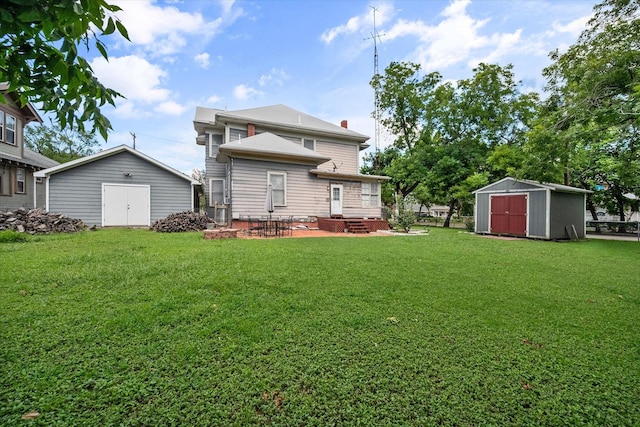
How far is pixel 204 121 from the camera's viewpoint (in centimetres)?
1697

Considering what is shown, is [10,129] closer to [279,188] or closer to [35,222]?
[35,222]

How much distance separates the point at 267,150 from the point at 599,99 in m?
13.6

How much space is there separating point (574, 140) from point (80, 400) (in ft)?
48.1

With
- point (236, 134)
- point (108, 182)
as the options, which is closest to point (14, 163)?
point (108, 182)

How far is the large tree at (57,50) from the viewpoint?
129cm

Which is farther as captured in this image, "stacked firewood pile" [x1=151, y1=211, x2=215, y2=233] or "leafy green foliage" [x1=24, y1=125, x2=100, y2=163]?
"leafy green foliage" [x1=24, y1=125, x2=100, y2=163]

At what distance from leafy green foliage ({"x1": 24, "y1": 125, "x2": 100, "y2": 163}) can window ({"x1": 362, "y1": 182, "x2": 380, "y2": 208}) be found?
3713cm

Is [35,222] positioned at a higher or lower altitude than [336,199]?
lower

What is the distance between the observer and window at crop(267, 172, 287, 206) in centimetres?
1381

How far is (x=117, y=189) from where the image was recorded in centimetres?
1345

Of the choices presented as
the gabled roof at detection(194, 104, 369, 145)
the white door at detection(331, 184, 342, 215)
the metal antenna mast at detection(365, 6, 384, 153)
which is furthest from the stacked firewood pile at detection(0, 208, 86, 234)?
the metal antenna mast at detection(365, 6, 384, 153)

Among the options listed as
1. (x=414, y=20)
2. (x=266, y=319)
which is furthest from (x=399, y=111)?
(x=266, y=319)

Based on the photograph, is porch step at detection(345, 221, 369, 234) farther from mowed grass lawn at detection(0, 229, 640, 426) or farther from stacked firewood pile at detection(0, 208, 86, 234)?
stacked firewood pile at detection(0, 208, 86, 234)

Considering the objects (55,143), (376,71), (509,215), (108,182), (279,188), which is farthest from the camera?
(55,143)
